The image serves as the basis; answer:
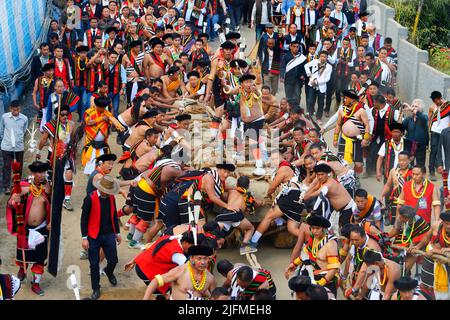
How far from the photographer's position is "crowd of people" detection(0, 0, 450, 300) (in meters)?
11.4

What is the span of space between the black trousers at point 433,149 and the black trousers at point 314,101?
2.77 m

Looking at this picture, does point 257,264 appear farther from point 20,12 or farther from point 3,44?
point 20,12

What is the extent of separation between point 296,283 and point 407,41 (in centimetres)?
1115

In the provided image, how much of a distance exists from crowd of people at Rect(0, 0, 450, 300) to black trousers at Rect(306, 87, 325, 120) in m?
0.04

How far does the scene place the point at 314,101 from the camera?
711 inches

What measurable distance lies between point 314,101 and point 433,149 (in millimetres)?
3064

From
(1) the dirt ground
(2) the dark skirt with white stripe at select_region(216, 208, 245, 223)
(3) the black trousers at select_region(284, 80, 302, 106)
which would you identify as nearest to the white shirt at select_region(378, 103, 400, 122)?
(1) the dirt ground

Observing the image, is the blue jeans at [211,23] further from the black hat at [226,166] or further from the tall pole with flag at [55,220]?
the tall pole with flag at [55,220]

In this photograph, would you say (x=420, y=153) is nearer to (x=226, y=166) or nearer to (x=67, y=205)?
(x=226, y=166)

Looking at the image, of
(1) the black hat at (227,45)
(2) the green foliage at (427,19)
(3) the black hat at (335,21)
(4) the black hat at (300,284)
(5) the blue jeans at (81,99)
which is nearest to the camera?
(4) the black hat at (300,284)

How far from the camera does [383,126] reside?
50.4 feet

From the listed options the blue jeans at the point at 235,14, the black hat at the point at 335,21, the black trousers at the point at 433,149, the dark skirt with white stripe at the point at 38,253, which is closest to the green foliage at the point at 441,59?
the black hat at the point at 335,21

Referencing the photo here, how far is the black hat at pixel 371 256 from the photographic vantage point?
11.0 metres

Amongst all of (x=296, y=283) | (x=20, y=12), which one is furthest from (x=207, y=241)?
(x=20, y=12)
